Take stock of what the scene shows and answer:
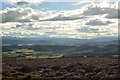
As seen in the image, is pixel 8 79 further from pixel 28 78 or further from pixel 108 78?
pixel 108 78

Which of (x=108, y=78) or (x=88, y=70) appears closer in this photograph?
(x=108, y=78)

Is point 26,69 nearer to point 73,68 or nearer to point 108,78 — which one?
point 73,68

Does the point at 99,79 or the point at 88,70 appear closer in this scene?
the point at 99,79

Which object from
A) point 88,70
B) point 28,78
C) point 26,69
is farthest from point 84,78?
point 26,69

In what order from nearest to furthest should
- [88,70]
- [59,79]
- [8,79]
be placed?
[8,79] < [59,79] < [88,70]

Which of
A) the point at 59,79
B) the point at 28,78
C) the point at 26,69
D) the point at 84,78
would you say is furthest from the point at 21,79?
the point at 26,69

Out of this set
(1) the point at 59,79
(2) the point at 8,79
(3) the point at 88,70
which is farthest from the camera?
(3) the point at 88,70

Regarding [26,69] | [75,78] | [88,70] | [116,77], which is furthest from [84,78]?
[26,69]
